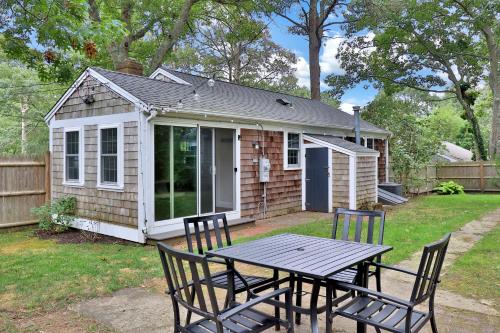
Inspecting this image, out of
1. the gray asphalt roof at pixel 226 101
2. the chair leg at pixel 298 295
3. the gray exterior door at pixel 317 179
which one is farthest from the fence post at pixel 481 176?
the chair leg at pixel 298 295

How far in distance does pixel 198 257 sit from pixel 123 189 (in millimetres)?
5703

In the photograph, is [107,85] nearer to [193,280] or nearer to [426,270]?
[193,280]

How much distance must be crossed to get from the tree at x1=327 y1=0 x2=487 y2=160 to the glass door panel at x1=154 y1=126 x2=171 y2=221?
51.5 feet

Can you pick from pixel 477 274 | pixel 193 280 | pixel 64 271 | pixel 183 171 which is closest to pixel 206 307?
pixel 193 280

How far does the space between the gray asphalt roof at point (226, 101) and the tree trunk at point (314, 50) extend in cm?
710

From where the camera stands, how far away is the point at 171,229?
7.71 m

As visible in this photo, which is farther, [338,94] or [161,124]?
[338,94]

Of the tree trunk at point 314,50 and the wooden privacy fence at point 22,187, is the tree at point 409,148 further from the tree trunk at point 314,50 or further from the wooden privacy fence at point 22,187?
the wooden privacy fence at point 22,187

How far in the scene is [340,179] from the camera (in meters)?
11.0

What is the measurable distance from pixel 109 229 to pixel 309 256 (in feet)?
19.7

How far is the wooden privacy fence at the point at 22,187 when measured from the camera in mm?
8906

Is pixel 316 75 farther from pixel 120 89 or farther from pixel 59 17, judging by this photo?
pixel 59 17

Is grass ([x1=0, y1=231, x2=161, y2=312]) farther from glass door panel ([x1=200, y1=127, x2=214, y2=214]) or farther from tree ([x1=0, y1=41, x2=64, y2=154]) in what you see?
tree ([x1=0, y1=41, x2=64, y2=154])

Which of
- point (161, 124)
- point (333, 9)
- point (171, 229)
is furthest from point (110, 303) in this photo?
point (333, 9)
